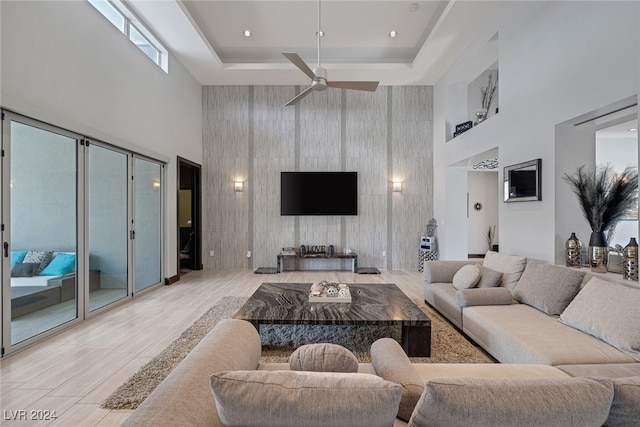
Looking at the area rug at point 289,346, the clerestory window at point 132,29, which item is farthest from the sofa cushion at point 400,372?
the clerestory window at point 132,29

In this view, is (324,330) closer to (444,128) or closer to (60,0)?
(60,0)

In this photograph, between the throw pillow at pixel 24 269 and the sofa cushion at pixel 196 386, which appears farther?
the throw pillow at pixel 24 269

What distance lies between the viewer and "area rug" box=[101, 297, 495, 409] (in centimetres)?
224

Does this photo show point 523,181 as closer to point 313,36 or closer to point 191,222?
point 313,36

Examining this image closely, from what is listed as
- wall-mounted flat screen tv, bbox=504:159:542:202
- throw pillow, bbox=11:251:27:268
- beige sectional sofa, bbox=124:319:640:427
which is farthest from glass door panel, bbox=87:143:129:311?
wall-mounted flat screen tv, bbox=504:159:542:202

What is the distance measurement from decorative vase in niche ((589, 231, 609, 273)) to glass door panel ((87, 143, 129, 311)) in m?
5.47

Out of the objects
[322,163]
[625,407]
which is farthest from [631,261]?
[322,163]

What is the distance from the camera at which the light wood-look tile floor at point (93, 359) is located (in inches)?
79.1

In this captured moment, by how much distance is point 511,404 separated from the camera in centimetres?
88

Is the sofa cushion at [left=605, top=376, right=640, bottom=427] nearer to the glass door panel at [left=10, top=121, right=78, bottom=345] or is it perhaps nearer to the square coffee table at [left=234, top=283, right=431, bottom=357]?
the square coffee table at [left=234, top=283, right=431, bottom=357]

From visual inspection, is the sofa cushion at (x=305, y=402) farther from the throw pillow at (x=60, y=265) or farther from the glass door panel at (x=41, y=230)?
the throw pillow at (x=60, y=265)

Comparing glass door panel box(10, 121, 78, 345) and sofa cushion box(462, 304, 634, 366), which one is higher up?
glass door panel box(10, 121, 78, 345)

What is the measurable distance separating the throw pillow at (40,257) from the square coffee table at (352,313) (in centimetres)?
215

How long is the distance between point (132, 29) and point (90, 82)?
63.8 inches
